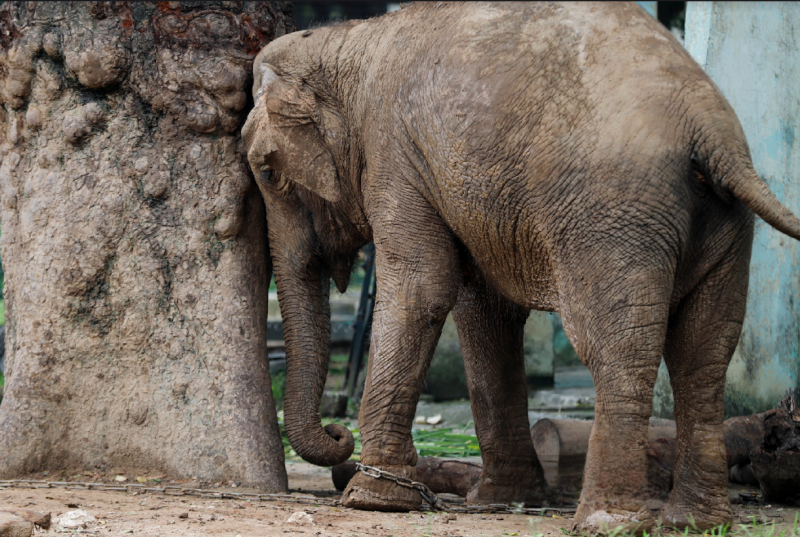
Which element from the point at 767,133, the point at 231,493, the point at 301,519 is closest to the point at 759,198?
the point at 301,519

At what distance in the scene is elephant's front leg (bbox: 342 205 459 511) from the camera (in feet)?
14.9

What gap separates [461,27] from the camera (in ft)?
14.3

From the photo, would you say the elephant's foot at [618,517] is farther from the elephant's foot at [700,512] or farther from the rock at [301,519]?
the rock at [301,519]

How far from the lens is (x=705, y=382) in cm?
418

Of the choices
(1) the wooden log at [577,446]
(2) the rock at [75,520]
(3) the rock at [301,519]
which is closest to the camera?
(2) the rock at [75,520]

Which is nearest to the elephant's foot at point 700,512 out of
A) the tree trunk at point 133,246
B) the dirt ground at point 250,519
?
the dirt ground at point 250,519

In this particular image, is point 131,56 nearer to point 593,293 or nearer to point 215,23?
point 215,23

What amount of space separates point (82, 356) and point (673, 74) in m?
3.01

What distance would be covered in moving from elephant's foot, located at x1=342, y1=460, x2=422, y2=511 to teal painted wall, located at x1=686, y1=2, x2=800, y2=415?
2839 mm

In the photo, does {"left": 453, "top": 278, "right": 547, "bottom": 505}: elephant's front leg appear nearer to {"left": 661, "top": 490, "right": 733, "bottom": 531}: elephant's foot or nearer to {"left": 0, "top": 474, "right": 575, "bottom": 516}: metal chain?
{"left": 0, "top": 474, "right": 575, "bottom": 516}: metal chain

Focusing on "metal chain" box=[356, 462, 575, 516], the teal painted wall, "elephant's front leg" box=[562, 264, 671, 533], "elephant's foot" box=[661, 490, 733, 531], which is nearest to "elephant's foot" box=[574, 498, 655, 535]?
"elephant's front leg" box=[562, 264, 671, 533]

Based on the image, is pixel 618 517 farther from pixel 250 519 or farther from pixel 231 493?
pixel 231 493

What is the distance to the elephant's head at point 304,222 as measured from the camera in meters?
4.88

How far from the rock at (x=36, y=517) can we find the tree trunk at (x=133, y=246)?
4.04 ft
